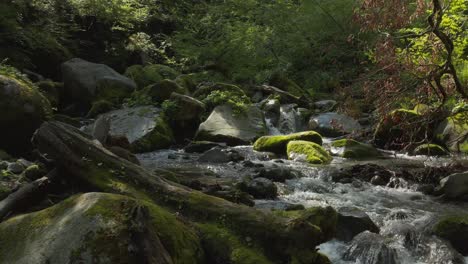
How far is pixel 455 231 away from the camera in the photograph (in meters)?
6.47

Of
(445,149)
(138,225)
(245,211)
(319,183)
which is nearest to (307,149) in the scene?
(319,183)

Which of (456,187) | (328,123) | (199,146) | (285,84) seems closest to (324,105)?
(328,123)

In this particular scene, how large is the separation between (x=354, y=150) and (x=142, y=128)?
6.19 metres

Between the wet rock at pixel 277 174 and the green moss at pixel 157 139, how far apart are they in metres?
4.29

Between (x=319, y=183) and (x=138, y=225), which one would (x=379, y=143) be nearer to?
(x=319, y=183)

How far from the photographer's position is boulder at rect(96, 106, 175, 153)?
13.1m

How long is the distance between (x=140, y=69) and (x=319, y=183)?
12.4 m

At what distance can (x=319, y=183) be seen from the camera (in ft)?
31.9

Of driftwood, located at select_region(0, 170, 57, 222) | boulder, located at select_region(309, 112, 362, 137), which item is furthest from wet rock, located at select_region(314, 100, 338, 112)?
driftwood, located at select_region(0, 170, 57, 222)

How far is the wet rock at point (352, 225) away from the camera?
647 cm

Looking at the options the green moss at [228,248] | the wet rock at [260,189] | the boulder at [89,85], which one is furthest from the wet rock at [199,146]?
the green moss at [228,248]

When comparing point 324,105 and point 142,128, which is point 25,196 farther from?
point 324,105

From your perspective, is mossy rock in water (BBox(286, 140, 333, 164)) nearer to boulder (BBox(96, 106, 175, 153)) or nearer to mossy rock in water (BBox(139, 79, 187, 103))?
boulder (BBox(96, 106, 175, 153))

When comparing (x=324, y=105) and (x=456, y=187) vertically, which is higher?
(x=456, y=187)
